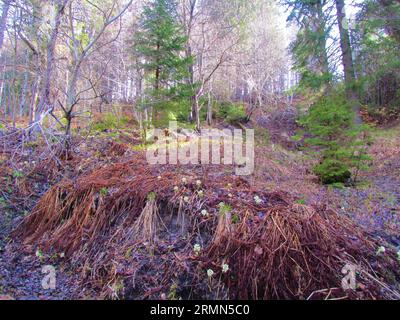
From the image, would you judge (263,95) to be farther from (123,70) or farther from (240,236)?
(240,236)

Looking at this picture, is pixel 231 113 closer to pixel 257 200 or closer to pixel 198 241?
pixel 257 200

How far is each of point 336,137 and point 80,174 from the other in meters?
5.07

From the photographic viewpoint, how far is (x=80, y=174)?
465 cm

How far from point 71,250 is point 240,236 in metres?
1.95

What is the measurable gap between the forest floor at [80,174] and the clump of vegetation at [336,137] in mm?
383

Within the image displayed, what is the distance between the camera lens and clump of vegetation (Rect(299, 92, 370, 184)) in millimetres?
5324

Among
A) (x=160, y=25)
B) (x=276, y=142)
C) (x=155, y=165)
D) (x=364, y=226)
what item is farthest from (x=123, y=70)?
(x=364, y=226)

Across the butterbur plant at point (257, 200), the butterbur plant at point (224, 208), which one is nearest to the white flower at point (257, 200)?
the butterbur plant at point (257, 200)

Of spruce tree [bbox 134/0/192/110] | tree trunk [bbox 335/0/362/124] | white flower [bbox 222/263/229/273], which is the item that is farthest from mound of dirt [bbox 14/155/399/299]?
tree trunk [bbox 335/0/362/124]

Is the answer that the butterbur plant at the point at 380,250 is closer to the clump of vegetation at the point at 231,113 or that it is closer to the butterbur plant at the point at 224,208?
the butterbur plant at the point at 224,208

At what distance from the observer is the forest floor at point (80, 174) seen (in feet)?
8.54

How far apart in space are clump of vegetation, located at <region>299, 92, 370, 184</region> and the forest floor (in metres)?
0.38
